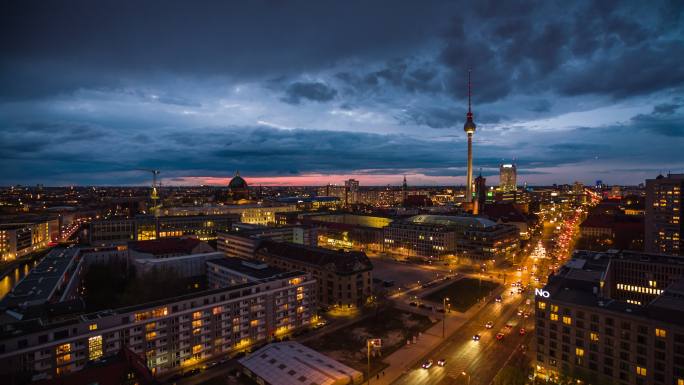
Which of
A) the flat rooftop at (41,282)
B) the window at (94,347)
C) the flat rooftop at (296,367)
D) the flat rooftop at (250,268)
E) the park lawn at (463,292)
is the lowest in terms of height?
the park lawn at (463,292)

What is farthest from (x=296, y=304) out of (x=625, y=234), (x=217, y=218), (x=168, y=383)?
(x=625, y=234)

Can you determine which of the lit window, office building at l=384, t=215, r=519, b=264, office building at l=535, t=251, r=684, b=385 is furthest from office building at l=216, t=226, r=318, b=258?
office building at l=535, t=251, r=684, b=385

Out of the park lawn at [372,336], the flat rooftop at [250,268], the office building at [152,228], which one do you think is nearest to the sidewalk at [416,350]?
the park lawn at [372,336]

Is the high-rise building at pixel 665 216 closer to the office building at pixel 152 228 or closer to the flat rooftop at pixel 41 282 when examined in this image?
the office building at pixel 152 228

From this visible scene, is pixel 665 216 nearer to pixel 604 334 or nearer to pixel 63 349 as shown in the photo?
pixel 604 334

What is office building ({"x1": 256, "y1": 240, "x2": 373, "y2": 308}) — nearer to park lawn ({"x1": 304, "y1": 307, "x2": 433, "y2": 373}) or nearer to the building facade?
park lawn ({"x1": 304, "y1": 307, "x2": 433, "y2": 373})

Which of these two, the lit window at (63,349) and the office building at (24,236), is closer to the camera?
the lit window at (63,349)
